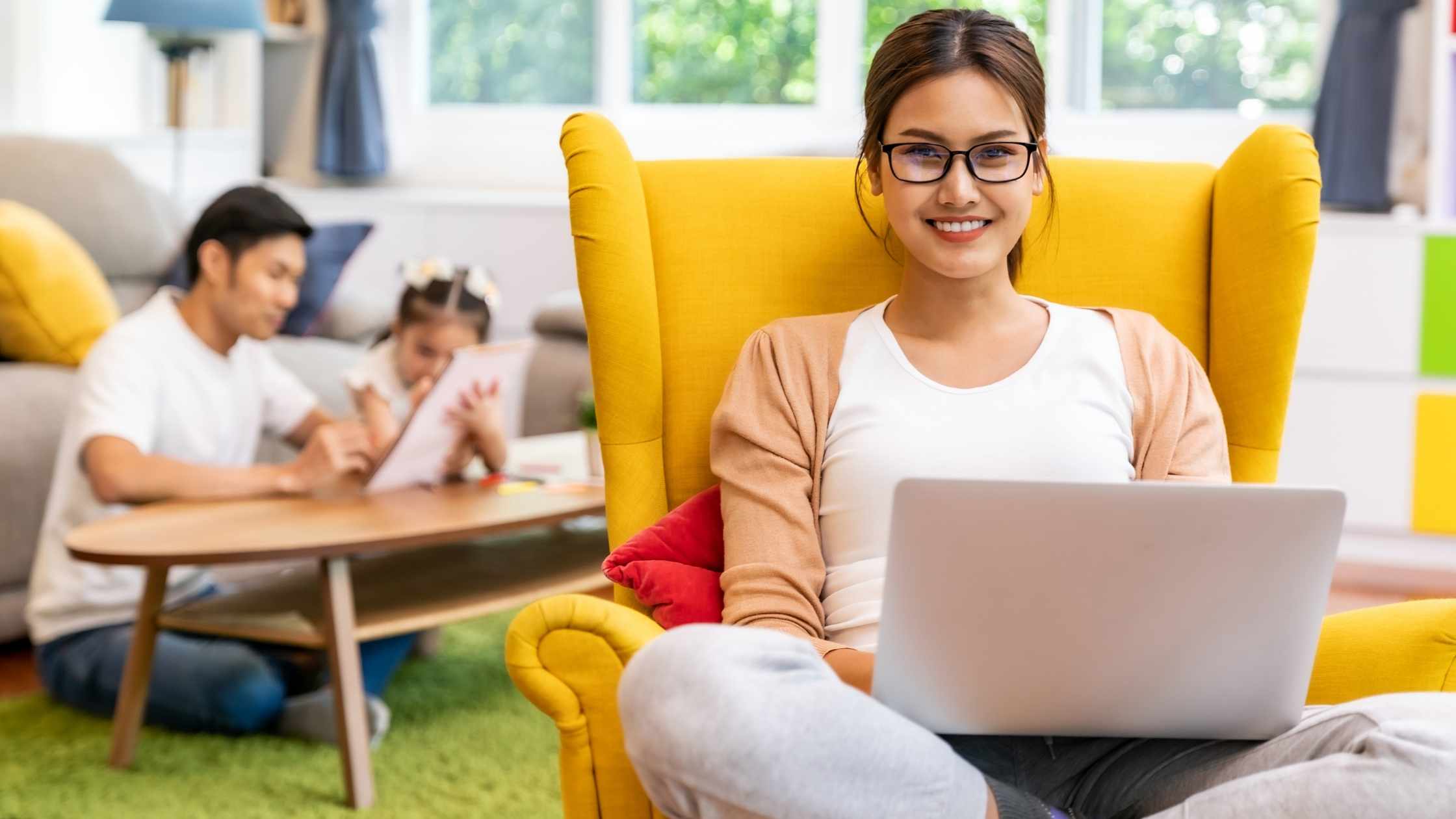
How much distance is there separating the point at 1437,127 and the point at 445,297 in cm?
238

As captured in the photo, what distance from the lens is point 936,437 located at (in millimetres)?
1348

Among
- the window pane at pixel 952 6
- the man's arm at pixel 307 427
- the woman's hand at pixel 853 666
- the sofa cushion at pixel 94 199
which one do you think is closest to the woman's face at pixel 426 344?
the man's arm at pixel 307 427

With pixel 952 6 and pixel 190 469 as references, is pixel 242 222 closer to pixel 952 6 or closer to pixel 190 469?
pixel 190 469

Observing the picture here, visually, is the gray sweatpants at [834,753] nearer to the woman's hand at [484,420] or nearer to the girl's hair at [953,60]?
the girl's hair at [953,60]

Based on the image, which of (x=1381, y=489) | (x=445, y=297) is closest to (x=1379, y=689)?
(x=445, y=297)

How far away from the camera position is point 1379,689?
4.17 ft

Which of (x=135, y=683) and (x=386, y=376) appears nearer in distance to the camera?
(x=135, y=683)

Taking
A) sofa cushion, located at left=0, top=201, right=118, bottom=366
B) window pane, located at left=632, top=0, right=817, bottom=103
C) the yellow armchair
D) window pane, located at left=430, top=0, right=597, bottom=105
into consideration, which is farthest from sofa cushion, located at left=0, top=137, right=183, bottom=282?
the yellow armchair

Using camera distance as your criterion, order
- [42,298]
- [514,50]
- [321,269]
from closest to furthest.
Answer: [42,298]
[321,269]
[514,50]

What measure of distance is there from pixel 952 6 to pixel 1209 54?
2.44ft

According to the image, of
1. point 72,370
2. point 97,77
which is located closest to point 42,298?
point 72,370

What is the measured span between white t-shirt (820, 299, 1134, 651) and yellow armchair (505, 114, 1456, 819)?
20 cm

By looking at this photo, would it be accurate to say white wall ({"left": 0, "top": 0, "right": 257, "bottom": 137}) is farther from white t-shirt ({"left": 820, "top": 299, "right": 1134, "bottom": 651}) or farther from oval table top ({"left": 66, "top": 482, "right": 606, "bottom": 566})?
white t-shirt ({"left": 820, "top": 299, "right": 1134, "bottom": 651})

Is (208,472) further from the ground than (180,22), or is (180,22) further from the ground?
(180,22)
